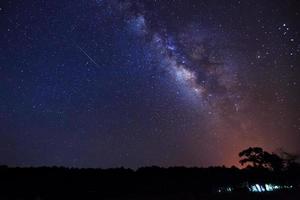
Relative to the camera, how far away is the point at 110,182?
25703 mm

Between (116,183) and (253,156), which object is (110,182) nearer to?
(116,183)

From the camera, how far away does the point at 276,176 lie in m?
43.8

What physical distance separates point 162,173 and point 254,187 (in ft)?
42.0

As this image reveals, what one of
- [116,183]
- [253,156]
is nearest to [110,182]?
[116,183]

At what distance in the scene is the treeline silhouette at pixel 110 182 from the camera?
811 inches

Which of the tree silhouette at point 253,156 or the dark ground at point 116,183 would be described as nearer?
the dark ground at point 116,183

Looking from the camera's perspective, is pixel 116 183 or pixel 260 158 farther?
pixel 260 158

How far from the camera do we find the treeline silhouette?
20.6 metres

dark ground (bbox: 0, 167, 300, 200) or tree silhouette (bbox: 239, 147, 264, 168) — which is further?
tree silhouette (bbox: 239, 147, 264, 168)

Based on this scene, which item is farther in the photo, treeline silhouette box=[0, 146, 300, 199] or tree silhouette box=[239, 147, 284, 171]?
tree silhouette box=[239, 147, 284, 171]

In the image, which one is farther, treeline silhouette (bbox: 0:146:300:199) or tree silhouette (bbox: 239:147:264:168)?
tree silhouette (bbox: 239:147:264:168)

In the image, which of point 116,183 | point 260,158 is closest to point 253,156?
point 260,158

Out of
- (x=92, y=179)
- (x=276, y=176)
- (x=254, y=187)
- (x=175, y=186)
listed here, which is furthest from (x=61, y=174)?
(x=276, y=176)

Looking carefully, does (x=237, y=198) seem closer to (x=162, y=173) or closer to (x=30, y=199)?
(x=162, y=173)
